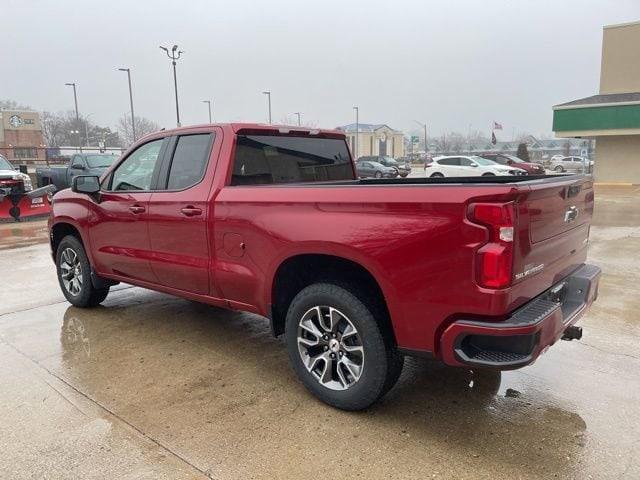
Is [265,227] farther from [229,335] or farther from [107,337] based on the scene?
[107,337]

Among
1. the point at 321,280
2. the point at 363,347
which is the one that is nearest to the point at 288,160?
the point at 321,280

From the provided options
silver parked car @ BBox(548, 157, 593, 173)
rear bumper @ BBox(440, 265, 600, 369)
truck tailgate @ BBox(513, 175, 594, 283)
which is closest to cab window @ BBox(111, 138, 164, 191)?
rear bumper @ BBox(440, 265, 600, 369)

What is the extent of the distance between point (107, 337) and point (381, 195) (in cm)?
316

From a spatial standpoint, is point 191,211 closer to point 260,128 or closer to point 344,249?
point 260,128

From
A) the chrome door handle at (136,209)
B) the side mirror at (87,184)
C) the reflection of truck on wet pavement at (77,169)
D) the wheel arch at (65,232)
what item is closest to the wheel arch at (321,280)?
the chrome door handle at (136,209)

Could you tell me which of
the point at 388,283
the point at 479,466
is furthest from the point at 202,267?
the point at 479,466

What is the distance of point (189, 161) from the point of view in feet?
14.0

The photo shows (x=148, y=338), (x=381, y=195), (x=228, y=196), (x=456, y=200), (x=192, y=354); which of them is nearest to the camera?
(x=456, y=200)

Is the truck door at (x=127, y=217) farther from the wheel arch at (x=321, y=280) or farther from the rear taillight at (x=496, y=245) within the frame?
the rear taillight at (x=496, y=245)

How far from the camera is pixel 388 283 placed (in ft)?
9.59

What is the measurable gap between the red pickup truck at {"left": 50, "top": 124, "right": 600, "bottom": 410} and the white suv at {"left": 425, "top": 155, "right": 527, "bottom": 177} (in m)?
24.1

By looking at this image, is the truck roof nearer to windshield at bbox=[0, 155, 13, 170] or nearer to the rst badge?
the rst badge

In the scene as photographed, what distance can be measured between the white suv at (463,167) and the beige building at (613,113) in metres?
3.50

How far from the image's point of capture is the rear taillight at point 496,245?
8.30ft
